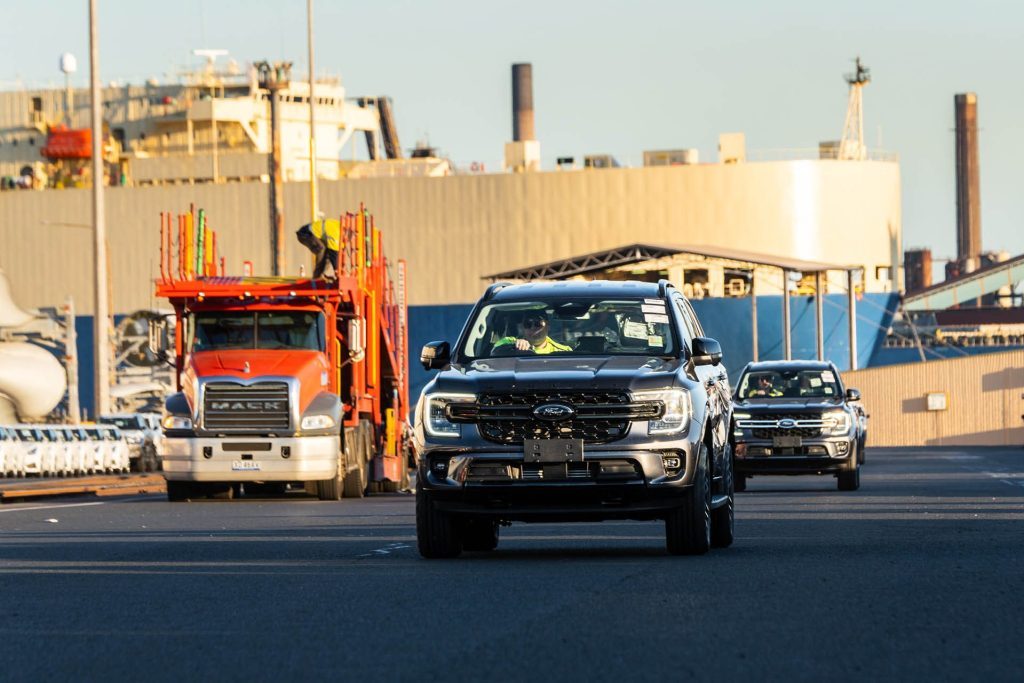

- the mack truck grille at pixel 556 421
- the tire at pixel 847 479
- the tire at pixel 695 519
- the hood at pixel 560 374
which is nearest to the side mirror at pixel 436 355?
the hood at pixel 560 374

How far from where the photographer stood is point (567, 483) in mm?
13570

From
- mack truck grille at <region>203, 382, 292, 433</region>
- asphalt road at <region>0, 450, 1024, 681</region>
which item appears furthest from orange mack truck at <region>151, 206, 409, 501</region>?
asphalt road at <region>0, 450, 1024, 681</region>

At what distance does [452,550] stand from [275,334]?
12.6 metres

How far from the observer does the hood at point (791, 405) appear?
27.7 metres

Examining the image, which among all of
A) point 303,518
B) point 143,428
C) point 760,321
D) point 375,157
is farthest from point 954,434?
point 303,518

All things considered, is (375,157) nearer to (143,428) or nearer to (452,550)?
(143,428)

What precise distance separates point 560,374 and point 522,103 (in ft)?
328

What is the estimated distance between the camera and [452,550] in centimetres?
1423

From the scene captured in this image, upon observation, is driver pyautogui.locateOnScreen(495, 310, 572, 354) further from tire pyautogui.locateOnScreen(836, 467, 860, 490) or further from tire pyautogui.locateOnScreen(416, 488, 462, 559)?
tire pyautogui.locateOnScreen(836, 467, 860, 490)

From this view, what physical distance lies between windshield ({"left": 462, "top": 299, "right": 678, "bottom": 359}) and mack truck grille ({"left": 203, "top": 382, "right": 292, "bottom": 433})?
1109 cm

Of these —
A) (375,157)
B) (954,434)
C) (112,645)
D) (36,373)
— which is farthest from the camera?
(375,157)

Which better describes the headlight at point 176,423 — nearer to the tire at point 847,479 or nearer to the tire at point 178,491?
the tire at point 178,491

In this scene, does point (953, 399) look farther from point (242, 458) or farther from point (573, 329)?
point (573, 329)

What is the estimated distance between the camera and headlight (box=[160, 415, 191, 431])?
1015 inches
